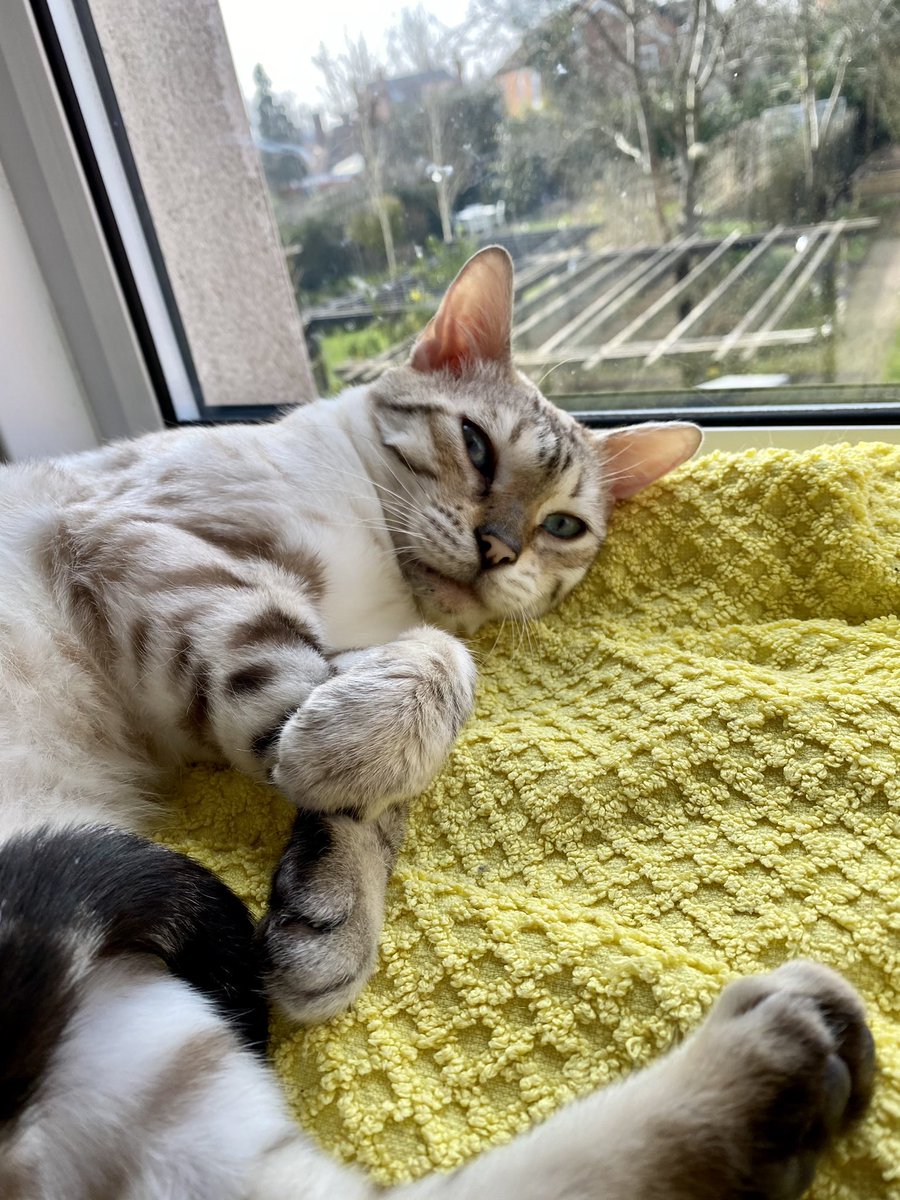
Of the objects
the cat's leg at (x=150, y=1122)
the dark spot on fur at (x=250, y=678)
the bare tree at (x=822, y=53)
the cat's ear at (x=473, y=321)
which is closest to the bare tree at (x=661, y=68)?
the bare tree at (x=822, y=53)

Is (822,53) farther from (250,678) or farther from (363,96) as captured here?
(250,678)

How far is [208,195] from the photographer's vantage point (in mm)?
2125

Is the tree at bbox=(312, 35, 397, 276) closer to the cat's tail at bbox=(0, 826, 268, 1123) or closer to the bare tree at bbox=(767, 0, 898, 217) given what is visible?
the bare tree at bbox=(767, 0, 898, 217)

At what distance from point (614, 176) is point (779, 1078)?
1.64 metres

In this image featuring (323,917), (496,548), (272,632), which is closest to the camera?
(323,917)

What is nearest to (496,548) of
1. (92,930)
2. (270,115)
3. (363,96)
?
(92,930)

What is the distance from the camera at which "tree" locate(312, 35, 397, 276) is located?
6.21 ft

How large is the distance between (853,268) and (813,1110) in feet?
4.85

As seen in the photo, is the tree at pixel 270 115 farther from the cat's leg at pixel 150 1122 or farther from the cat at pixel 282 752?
the cat's leg at pixel 150 1122

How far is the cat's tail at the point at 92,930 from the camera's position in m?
0.73

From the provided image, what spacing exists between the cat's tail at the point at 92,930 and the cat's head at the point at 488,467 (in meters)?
0.69

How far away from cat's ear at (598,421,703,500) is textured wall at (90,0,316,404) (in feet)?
3.12

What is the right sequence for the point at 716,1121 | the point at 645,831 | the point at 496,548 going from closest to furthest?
the point at 716,1121
the point at 645,831
the point at 496,548

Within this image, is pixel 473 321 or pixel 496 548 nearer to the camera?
pixel 496 548
